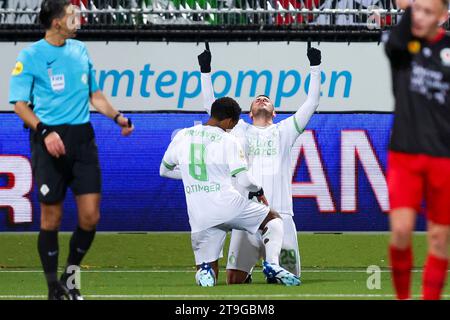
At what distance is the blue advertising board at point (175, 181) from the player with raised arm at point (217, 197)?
2.66m

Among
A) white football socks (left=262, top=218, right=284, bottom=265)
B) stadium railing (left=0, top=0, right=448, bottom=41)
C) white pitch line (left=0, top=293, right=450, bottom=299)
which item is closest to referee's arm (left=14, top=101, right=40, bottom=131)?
white pitch line (left=0, top=293, right=450, bottom=299)

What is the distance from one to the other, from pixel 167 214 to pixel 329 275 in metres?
2.07

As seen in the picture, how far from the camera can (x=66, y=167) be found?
875 centimetres

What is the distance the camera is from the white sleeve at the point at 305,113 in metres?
12.4

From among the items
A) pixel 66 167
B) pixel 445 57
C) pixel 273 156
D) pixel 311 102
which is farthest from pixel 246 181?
pixel 445 57

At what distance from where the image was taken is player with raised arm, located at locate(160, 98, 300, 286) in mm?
11609

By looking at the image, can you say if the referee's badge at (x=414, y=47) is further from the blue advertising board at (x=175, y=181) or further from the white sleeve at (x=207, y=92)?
the blue advertising board at (x=175, y=181)

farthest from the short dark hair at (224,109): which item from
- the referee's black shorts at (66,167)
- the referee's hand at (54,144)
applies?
the referee's hand at (54,144)

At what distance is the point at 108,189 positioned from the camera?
1452 cm

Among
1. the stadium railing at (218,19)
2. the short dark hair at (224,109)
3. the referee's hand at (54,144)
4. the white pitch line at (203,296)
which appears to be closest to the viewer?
the referee's hand at (54,144)

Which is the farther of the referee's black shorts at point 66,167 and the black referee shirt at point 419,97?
the referee's black shorts at point 66,167

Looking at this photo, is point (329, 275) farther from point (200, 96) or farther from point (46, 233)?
point (46, 233)

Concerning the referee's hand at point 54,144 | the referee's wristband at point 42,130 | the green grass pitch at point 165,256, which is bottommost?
the green grass pitch at point 165,256
